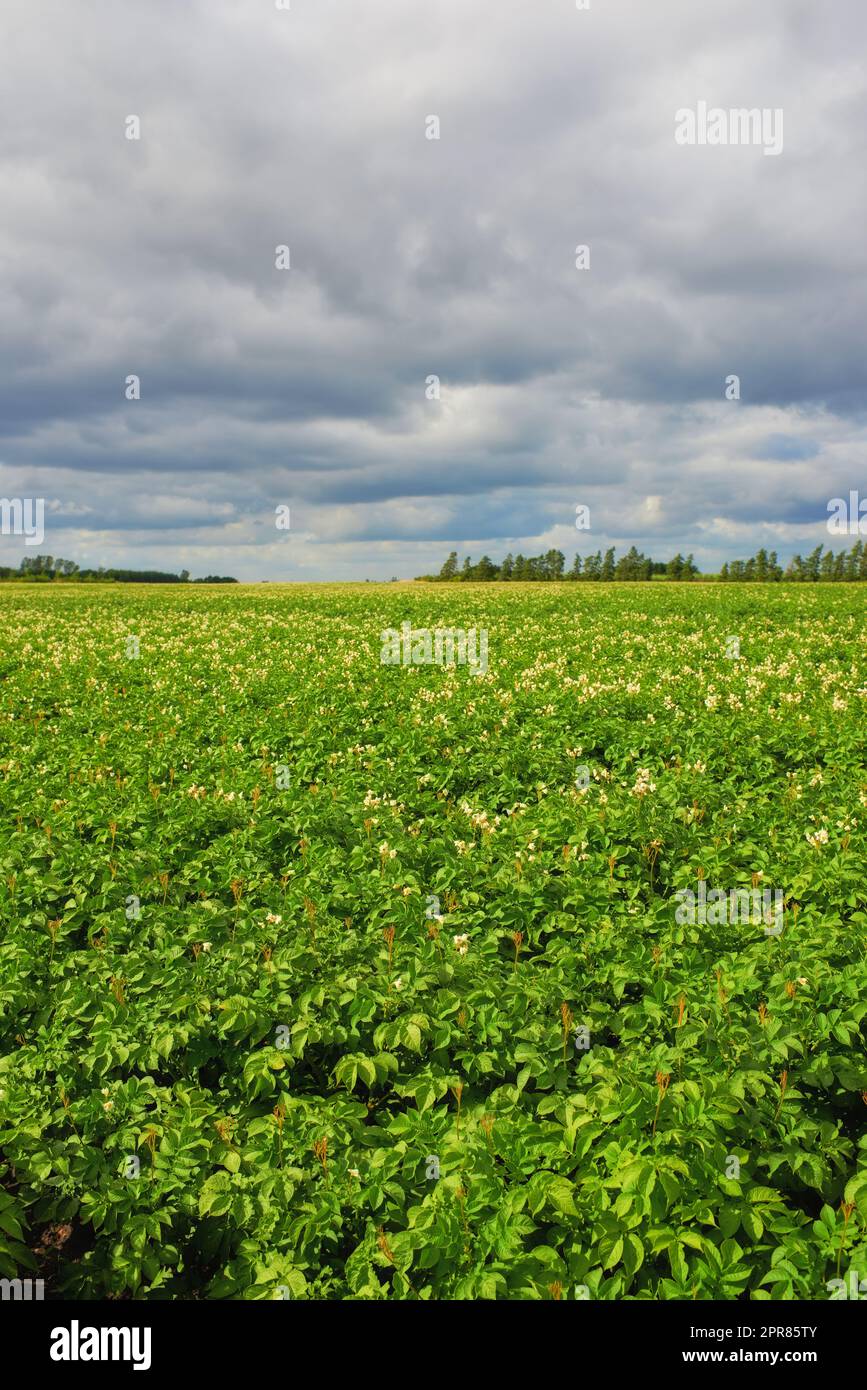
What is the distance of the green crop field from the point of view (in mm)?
3740

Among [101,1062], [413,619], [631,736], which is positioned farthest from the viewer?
[413,619]

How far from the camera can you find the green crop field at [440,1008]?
374 centimetres

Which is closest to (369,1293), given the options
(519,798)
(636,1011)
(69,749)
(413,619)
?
(636,1011)

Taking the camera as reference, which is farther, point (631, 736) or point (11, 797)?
point (631, 736)

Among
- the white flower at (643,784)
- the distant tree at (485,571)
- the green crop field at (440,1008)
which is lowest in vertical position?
the green crop field at (440,1008)

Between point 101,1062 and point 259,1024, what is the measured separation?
110cm

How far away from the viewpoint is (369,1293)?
3.58m

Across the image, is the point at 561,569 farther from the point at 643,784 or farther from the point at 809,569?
the point at 643,784

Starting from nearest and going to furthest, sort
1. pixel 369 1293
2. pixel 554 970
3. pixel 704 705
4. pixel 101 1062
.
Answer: pixel 369 1293 < pixel 101 1062 < pixel 554 970 < pixel 704 705

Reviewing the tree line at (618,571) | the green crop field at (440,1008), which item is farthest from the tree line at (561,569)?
the green crop field at (440,1008)

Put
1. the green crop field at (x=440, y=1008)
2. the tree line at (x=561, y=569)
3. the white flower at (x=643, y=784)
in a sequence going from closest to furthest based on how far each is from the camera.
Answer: the green crop field at (x=440, y=1008) < the white flower at (x=643, y=784) < the tree line at (x=561, y=569)

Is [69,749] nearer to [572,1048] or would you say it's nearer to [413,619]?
[572,1048]

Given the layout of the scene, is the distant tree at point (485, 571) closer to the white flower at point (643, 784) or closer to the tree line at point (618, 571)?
the tree line at point (618, 571)

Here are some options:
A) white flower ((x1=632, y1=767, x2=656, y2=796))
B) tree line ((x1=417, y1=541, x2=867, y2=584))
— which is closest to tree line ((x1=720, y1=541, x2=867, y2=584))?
tree line ((x1=417, y1=541, x2=867, y2=584))
